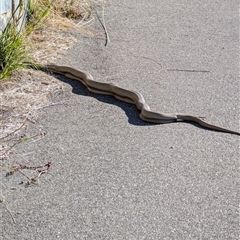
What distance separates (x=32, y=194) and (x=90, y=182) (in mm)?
452

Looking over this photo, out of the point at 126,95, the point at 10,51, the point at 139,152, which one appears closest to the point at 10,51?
the point at 10,51

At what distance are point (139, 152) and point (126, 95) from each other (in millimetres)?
1223

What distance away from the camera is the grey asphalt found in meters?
4.76

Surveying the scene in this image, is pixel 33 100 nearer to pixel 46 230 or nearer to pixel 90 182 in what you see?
pixel 90 182

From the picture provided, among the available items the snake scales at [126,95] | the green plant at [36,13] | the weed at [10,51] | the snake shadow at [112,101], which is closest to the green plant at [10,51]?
the weed at [10,51]

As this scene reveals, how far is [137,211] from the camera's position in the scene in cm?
491

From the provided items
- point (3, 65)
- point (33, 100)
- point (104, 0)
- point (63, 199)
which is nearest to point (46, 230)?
point (63, 199)

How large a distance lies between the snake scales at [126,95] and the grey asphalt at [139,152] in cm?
8

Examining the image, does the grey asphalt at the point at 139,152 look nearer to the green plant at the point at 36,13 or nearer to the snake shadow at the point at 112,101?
the snake shadow at the point at 112,101

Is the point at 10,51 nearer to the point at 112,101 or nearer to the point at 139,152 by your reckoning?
the point at 112,101

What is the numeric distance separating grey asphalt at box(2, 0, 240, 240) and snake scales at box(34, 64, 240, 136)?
0.25 feet

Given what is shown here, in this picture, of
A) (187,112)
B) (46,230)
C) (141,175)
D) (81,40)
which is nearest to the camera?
(46,230)

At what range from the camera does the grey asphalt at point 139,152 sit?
476cm

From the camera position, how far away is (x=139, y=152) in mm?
5812
